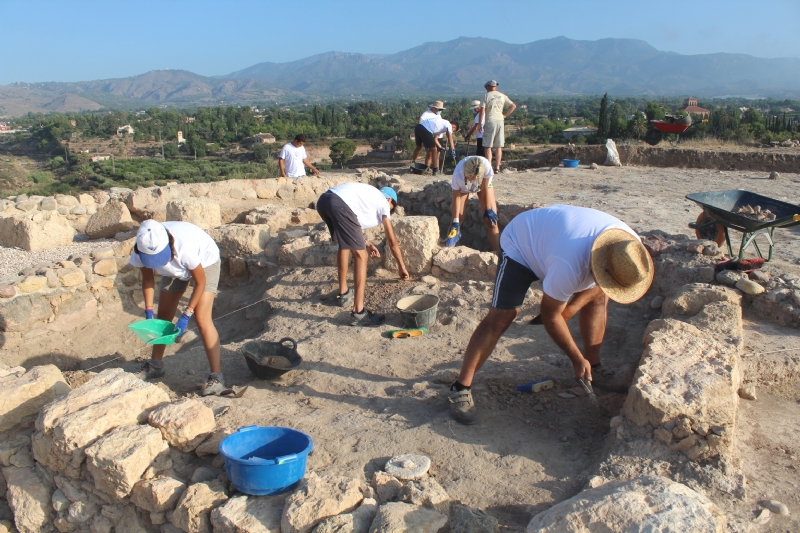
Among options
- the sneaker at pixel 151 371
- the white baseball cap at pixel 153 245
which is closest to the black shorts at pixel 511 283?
the white baseball cap at pixel 153 245

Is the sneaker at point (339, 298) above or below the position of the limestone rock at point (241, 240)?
below

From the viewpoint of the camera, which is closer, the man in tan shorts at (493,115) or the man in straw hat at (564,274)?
the man in straw hat at (564,274)

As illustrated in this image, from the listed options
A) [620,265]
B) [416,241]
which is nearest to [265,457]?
[620,265]

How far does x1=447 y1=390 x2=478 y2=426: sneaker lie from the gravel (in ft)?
19.4

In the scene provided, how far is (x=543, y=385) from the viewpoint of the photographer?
379 cm

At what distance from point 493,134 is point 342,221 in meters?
5.90

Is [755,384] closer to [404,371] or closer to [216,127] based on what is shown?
[404,371]

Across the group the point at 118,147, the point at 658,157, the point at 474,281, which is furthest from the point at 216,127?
the point at 474,281

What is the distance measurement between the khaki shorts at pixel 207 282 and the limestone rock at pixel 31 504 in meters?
1.58

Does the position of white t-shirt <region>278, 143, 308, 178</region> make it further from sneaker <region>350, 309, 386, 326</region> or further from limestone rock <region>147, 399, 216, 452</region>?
limestone rock <region>147, 399, 216, 452</region>

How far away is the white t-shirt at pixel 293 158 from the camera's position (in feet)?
35.7

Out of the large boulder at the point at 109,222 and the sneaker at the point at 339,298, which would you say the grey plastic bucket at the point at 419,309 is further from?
the large boulder at the point at 109,222

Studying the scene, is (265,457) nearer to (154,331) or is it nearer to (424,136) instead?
(154,331)

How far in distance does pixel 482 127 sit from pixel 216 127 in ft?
201
